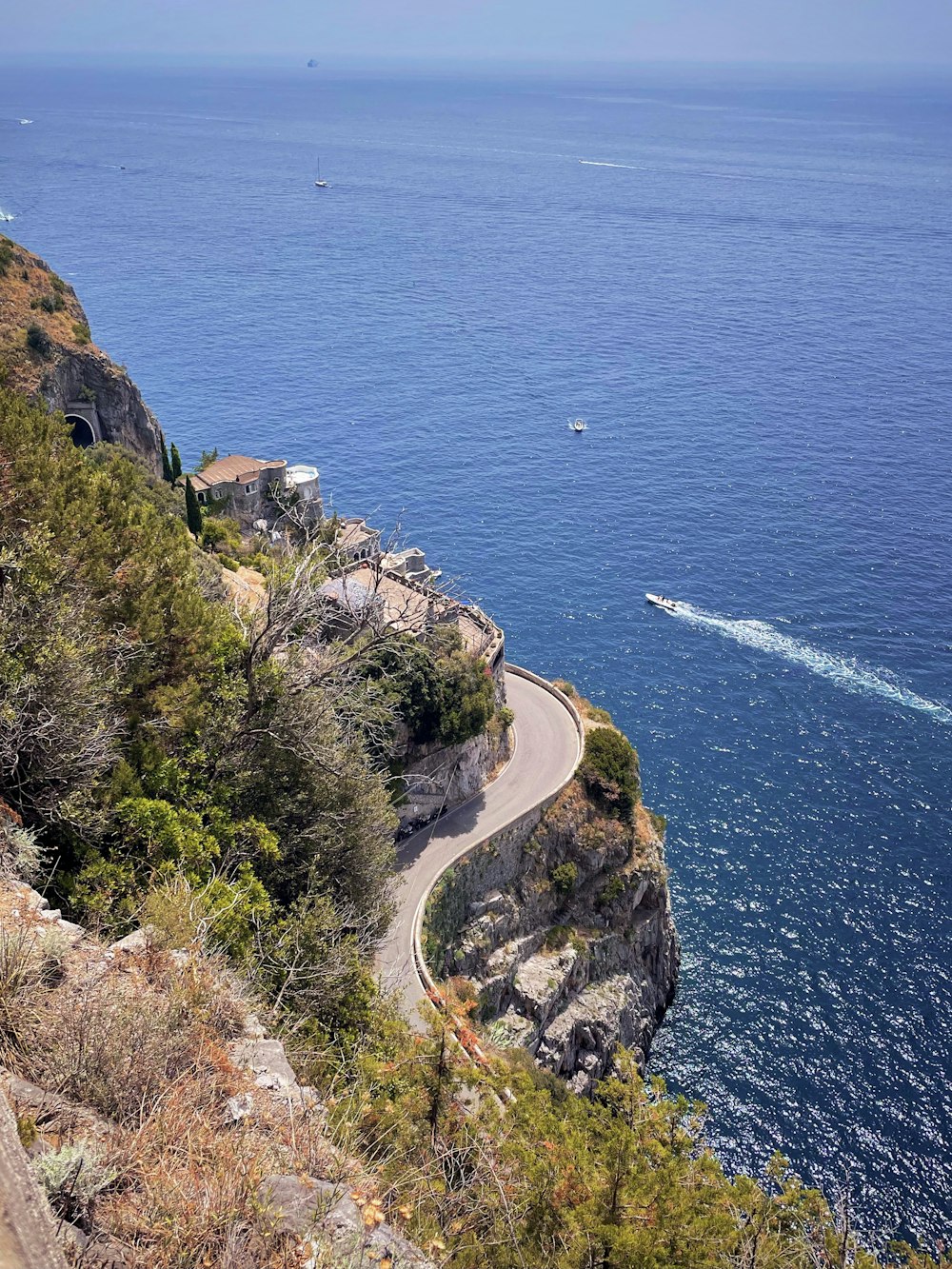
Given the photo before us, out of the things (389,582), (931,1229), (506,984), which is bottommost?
(931,1229)

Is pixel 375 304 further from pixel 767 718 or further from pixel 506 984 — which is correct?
pixel 506 984

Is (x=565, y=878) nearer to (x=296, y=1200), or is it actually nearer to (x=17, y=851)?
(x=17, y=851)

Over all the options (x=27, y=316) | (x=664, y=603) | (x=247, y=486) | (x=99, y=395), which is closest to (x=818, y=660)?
(x=664, y=603)

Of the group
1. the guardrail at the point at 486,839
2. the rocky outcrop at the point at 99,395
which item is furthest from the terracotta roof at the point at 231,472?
the guardrail at the point at 486,839

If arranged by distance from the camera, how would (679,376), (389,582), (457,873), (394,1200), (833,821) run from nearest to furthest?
(394,1200), (457,873), (389,582), (833,821), (679,376)

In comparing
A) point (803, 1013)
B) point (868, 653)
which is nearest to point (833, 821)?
point (803, 1013)

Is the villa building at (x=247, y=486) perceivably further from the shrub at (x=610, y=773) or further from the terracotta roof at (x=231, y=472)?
the shrub at (x=610, y=773)

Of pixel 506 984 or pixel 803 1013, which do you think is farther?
pixel 803 1013

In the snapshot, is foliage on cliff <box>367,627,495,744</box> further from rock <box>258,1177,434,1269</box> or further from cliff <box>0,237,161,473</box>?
rock <box>258,1177,434,1269</box>
